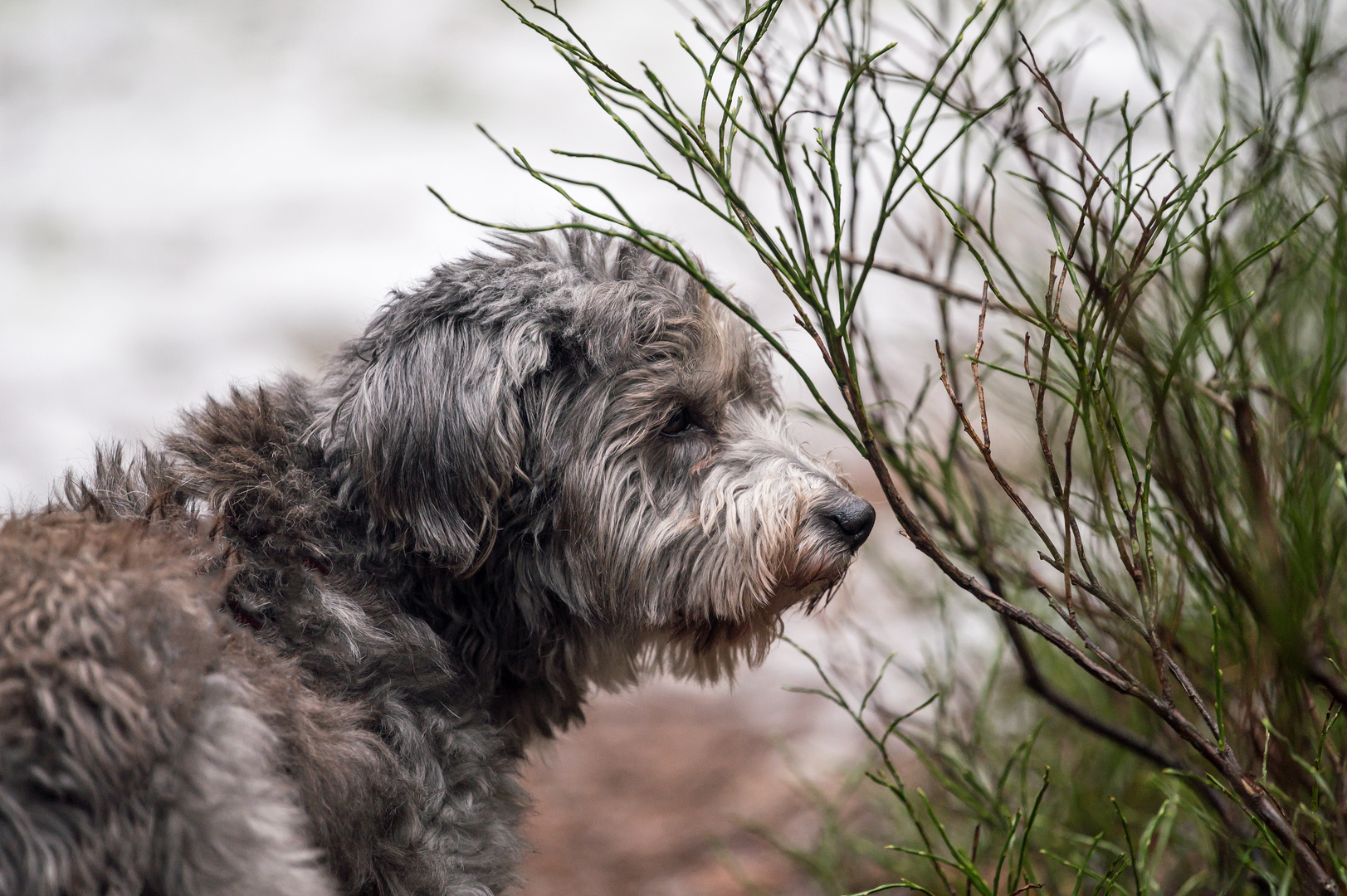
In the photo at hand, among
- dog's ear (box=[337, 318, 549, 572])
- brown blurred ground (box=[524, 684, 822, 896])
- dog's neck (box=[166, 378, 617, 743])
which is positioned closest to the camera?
dog's neck (box=[166, 378, 617, 743])

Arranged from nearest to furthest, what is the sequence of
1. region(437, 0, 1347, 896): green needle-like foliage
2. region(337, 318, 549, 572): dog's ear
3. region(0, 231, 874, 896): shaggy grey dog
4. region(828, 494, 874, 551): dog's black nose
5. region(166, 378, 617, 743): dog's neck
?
region(0, 231, 874, 896): shaggy grey dog
region(437, 0, 1347, 896): green needle-like foliage
region(166, 378, 617, 743): dog's neck
region(337, 318, 549, 572): dog's ear
region(828, 494, 874, 551): dog's black nose

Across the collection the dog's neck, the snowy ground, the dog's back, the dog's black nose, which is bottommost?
the dog's back

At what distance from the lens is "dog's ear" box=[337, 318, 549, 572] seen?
2.71 metres

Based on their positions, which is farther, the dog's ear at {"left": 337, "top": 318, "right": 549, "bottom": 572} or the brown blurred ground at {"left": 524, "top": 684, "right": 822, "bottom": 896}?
the brown blurred ground at {"left": 524, "top": 684, "right": 822, "bottom": 896}

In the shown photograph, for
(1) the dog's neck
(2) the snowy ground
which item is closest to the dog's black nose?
(1) the dog's neck

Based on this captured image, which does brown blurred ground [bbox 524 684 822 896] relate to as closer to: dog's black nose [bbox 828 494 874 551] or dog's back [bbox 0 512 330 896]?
dog's black nose [bbox 828 494 874 551]

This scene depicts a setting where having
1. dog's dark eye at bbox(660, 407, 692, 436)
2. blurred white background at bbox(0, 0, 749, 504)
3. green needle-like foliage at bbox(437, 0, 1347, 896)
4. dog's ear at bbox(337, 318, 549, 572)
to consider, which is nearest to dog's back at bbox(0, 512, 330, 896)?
dog's ear at bbox(337, 318, 549, 572)

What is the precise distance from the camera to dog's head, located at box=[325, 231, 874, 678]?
2736 mm

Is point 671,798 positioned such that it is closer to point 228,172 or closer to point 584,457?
point 584,457

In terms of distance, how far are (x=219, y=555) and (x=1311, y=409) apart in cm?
238

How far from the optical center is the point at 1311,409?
7.57 feet

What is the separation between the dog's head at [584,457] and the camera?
2736 millimetres

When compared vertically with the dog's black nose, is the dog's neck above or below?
above

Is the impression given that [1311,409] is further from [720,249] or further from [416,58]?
[416,58]
